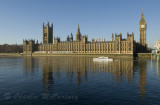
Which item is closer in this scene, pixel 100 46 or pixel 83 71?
pixel 83 71

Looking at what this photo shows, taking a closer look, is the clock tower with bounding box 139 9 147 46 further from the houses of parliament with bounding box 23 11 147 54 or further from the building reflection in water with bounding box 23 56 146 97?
the building reflection in water with bounding box 23 56 146 97

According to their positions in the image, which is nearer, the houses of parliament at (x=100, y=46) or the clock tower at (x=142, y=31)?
the houses of parliament at (x=100, y=46)

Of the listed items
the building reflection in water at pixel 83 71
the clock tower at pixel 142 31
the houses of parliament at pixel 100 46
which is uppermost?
the clock tower at pixel 142 31

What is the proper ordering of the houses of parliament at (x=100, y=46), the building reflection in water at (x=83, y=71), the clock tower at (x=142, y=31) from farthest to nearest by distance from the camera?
the clock tower at (x=142, y=31) < the houses of parliament at (x=100, y=46) < the building reflection in water at (x=83, y=71)

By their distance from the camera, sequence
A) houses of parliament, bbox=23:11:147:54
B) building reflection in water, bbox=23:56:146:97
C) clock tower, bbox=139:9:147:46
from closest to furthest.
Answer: building reflection in water, bbox=23:56:146:97, houses of parliament, bbox=23:11:147:54, clock tower, bbox=139:9:147:46

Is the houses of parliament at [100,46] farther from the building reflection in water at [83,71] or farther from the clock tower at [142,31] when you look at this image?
the building reflection in water at [83,71]

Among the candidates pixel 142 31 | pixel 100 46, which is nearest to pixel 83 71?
pixel 100 46

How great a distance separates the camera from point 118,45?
146125 millimetres

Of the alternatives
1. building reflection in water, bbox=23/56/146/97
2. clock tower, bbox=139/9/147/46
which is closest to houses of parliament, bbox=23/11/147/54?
clock tower, bbox=139/9/147/46

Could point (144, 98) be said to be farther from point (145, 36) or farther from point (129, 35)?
point (145, 36)

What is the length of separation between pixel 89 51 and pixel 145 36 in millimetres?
71506

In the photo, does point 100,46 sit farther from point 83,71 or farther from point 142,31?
point 83,71

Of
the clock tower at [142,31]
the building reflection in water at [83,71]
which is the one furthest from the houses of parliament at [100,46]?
the building reflection in water at [83,71]

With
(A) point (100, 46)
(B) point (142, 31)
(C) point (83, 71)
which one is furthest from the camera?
(B) point (142, 31)
